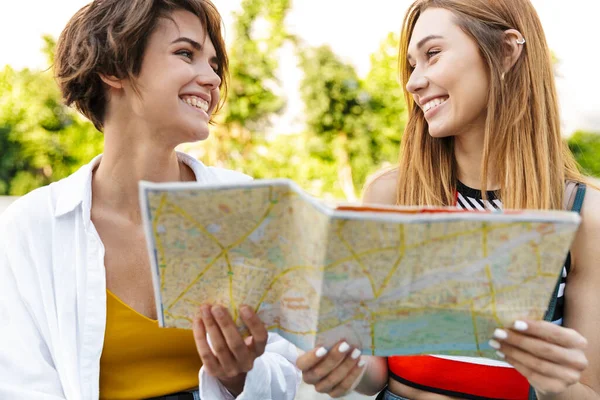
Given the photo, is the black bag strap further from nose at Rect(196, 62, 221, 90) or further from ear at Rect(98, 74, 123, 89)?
ear at Rect(98, 74, 123, 89)

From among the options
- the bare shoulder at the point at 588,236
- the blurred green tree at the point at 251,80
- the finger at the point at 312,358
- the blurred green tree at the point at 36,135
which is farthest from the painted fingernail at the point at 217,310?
the blurred green tree at the point at 36,135

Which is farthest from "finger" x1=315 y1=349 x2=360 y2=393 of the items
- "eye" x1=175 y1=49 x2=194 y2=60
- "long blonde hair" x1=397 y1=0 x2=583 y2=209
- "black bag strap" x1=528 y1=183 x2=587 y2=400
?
"eye" x1=175 y1=49 x2=194 y2=60

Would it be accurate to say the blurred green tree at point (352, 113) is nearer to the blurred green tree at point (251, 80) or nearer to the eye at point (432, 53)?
the blurred green tree at point (251, 80)

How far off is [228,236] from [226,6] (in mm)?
8268

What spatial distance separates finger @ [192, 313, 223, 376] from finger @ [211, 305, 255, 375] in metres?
0.04

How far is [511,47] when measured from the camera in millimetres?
1561

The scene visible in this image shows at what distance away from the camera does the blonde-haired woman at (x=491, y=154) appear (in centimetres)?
145

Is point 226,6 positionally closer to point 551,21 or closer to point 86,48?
point 551,21

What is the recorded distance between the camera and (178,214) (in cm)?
106

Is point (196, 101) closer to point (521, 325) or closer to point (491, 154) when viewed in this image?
point (491, 154)

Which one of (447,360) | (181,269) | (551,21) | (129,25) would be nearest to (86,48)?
(129,25)

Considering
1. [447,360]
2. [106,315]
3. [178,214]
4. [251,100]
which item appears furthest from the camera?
[251,100]

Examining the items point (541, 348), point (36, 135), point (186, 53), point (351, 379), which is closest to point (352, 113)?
point (36, 135)

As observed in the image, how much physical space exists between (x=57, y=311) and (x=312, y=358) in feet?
2.30
